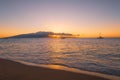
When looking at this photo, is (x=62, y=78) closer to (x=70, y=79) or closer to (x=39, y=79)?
(x=70, y=79)

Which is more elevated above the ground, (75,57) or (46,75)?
(46,75)

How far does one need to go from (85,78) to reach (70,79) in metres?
1.05

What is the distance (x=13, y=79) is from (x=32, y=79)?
41.3 inches

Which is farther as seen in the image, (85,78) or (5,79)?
(85,78)

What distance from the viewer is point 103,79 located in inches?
427

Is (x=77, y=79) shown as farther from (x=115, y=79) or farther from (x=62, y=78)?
(x=115, y=79)

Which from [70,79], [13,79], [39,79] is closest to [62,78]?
[70,79]

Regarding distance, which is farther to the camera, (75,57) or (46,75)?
(75,57)

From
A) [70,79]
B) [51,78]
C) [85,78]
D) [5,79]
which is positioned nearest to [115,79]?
[85,78]

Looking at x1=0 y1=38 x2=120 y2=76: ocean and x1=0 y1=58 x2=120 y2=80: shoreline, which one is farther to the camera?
x1=0 y1=38 x2=120 y2=76: ocean

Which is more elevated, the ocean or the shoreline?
the shoreline

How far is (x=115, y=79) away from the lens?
1116 centimetres

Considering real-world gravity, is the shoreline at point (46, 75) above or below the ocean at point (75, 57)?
above

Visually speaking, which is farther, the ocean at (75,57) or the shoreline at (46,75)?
the ocean at (75,57)
